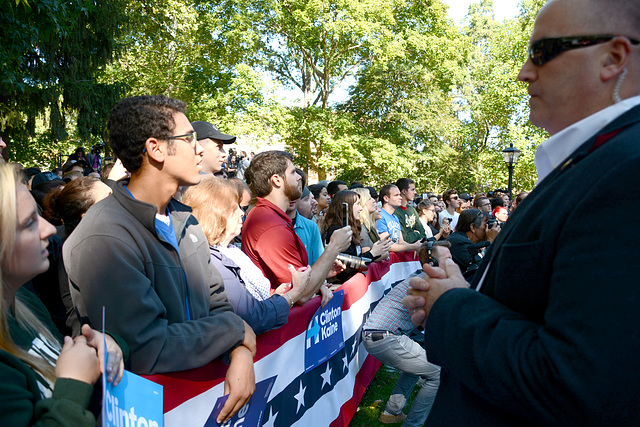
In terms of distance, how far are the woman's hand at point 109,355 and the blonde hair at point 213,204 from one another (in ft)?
4.90

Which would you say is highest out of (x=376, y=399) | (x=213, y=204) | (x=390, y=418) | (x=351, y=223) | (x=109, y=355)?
(x=213, y=204)

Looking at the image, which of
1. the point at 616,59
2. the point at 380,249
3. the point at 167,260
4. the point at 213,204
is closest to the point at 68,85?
the point at 380,249

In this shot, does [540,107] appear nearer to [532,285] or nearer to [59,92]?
[532,285]

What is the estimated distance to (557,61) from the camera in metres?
1.29

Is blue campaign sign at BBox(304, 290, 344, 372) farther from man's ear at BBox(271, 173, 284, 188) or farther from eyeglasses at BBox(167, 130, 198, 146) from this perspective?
eyeglasses at BBox(167, 130, 198, 146)

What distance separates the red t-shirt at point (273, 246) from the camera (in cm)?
362

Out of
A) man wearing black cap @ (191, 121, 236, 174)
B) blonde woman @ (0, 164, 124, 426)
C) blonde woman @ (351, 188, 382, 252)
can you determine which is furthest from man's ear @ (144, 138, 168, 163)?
blonde woman @ (351, 188, 382, 252)

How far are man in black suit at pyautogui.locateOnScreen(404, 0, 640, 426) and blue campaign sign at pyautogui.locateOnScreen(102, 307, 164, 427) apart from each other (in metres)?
0.96

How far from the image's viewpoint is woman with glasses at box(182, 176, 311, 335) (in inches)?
109

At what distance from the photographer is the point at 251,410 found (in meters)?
2.53

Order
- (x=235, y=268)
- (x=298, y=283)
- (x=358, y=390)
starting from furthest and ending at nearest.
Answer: (x=358, y=390) → (x=298, y=283) → (x=235, y=268)

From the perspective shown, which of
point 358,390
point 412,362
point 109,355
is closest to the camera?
point 109,355

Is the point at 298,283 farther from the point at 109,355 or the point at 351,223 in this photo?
the point at 351,223

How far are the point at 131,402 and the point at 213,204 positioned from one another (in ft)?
5.45
